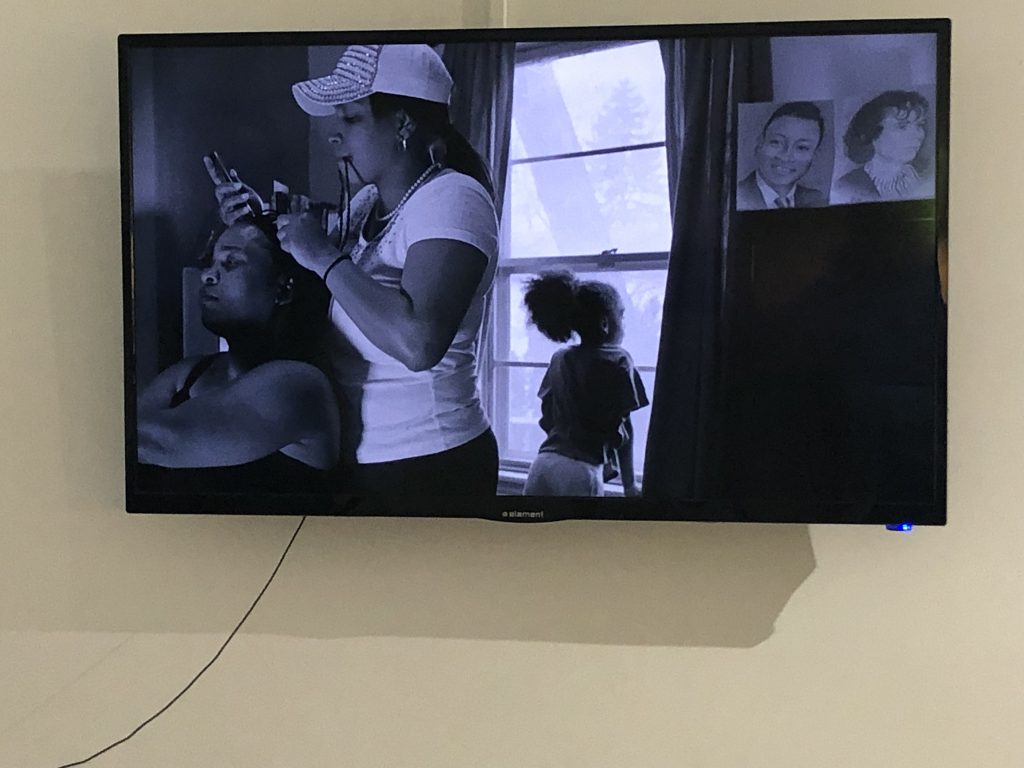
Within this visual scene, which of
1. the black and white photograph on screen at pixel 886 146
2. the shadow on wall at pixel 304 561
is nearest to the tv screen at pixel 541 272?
the black and white photograph on screen at pixel 886 146

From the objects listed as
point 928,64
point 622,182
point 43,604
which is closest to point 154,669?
point 43,604

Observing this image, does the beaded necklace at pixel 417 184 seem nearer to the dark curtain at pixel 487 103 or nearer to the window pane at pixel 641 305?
the dark curtain at pixel 487 103

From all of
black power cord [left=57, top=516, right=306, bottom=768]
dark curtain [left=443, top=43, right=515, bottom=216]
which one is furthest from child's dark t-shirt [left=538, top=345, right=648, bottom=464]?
black power cord [left=57, top=516, right=306, bottom=768]

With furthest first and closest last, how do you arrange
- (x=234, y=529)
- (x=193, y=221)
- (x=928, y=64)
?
(x=234, y=529)
(x=193, y=221)
(x=928, y=64)

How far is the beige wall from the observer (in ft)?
5.04

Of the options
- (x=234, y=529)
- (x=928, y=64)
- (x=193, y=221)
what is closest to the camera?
(x=928, y=64)

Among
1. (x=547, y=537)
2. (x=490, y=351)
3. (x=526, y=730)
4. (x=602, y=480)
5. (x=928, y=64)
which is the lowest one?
(x=526, y=730)

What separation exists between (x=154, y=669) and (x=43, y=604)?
235 millimetres

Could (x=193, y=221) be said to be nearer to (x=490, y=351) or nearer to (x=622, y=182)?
(x=490, y=351)

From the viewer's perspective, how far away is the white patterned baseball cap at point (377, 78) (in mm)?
1472

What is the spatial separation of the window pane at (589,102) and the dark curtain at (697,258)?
31 mm

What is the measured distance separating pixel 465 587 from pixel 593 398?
43 cm

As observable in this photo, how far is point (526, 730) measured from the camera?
5.27 feet

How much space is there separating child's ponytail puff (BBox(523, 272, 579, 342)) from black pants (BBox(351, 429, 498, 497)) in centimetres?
19
